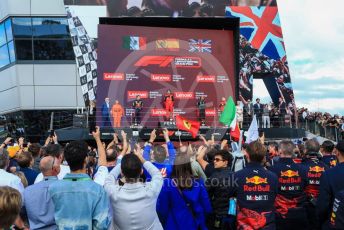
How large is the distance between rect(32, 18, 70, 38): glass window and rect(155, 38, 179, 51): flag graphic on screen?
6070 mm

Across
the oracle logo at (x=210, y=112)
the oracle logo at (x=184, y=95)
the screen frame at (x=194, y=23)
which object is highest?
the screen frame at (x=194, y=23)

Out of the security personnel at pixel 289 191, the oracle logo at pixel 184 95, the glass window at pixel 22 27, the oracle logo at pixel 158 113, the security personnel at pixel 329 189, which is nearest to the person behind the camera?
the security personnel at pixel 329 189

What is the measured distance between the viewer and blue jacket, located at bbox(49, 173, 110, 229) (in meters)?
4.16

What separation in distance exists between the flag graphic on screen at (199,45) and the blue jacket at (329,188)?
19141 millimetres

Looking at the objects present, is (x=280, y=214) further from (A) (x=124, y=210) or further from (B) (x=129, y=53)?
(B) (x=129, y=53)

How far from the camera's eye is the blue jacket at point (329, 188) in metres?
4.99

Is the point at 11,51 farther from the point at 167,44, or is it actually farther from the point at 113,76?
the point at 167,44

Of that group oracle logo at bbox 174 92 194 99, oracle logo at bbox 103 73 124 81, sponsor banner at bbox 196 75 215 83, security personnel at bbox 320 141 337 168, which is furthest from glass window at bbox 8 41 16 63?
security personnel at bbox 320 141 337 168

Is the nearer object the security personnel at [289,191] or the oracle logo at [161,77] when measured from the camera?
the security personnel at [289,191]

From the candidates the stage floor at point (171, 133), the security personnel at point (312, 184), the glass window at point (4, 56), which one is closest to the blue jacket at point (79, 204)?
the security personnel at point (312, 184)

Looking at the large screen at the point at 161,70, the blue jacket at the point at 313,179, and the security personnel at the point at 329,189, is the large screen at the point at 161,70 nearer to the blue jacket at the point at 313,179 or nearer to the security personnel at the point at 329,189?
the blue jacket at the point at 313,179

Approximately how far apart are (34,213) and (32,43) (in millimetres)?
23506

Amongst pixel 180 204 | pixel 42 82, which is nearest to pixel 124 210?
pixel 180 204

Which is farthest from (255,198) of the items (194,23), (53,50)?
(53,50)
